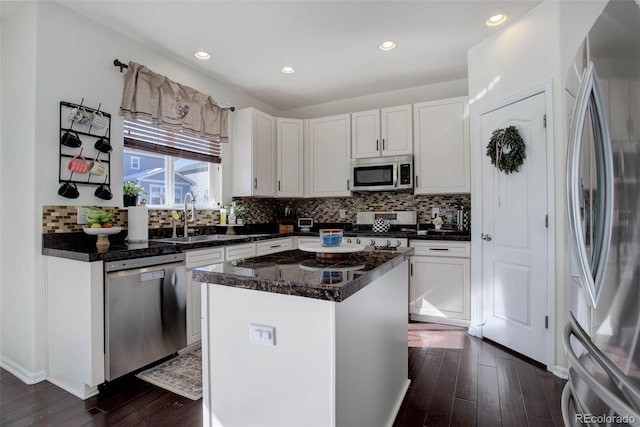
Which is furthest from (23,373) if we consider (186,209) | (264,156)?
(264,156)

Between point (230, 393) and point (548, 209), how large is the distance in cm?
242

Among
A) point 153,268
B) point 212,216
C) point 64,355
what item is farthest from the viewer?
point 212,216

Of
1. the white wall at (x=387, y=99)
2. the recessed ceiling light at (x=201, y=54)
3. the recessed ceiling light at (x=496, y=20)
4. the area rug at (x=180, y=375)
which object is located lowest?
the area rug at (x=180, y=375)

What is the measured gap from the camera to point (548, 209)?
232 cm

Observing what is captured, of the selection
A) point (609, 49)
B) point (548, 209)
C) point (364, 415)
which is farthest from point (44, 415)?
point (548, 209)

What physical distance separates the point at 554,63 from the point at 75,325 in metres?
3.70

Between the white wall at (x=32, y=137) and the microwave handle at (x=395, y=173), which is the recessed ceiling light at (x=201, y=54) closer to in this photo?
the white wall at (x=32, y=137)

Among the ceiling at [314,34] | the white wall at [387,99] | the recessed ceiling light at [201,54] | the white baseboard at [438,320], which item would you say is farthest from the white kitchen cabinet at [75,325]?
the white wall at [387,99]

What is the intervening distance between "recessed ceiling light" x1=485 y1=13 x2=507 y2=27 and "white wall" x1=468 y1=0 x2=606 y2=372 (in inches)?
3.8

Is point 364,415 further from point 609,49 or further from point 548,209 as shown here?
point 548,209

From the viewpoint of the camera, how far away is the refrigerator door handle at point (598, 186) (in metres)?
0.86

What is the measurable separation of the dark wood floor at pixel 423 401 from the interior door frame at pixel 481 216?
1.36 ft

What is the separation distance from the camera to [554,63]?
226 cm

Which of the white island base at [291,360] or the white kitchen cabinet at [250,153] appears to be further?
the white kitchen cabinet at [250,153]
